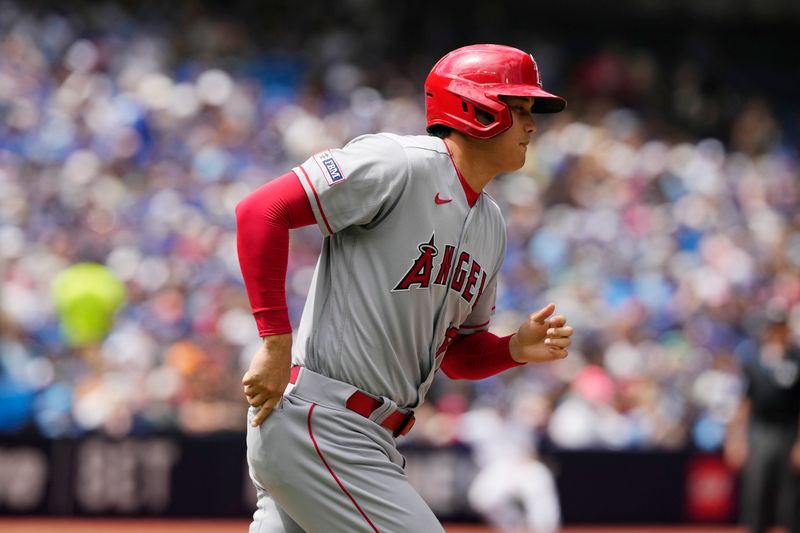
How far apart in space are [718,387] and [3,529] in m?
6.62

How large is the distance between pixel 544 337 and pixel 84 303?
7540mm

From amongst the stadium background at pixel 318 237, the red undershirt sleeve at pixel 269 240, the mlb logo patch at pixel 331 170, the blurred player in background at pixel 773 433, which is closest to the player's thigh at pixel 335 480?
the red undershirt sleeve at pixel 269 240

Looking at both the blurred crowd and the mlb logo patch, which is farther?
the blurred crowd

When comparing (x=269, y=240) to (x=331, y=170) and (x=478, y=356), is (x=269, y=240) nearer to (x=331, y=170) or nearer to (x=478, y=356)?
(x=331, y=170)

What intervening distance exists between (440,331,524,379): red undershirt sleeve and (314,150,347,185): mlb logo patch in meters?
0.93

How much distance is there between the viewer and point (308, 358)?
11.3ft

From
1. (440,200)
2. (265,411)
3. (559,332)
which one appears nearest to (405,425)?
(265,411)

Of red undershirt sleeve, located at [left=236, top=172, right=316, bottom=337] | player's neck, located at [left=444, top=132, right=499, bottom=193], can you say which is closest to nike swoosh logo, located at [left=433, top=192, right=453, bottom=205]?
player's neck, located at [left=444, top=132, right=499, bottom=193]

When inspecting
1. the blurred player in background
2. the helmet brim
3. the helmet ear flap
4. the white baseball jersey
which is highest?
the helmet brim

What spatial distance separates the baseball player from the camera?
327 cm

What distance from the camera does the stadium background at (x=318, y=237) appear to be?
32.8 feet

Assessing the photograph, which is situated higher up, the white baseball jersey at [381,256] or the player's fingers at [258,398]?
the white baseball jersey at [381,256]

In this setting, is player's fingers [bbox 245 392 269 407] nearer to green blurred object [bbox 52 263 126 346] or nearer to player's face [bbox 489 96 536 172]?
player's face [bbox 489 96 536 172]

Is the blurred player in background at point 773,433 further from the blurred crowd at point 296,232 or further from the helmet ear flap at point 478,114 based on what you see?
the helmet ear flap at point 478,114
